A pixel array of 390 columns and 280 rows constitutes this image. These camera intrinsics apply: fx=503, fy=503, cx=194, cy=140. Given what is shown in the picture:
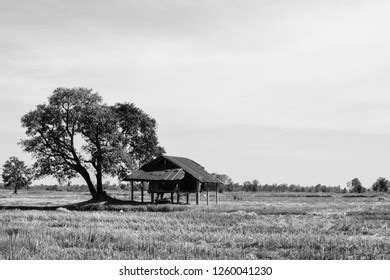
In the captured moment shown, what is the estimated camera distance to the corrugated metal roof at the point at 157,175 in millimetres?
50328

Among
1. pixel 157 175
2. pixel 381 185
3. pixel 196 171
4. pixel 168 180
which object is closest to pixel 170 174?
pixel 168 180

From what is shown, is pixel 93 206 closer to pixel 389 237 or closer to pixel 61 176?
pixel 61 176

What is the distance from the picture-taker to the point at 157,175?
52094mm

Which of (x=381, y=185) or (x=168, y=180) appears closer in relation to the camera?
(x=168, y=180)

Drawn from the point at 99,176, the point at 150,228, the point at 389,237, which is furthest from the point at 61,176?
the point at 389,237

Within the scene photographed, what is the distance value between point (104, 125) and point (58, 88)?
6.25 m

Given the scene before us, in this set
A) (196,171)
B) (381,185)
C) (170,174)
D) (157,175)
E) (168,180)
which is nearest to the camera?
(170,174)

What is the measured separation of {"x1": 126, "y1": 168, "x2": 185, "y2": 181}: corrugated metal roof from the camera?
1981 inches

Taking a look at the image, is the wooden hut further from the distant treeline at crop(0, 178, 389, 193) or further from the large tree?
the distant treeline at crop(0, 178, 389, 193)

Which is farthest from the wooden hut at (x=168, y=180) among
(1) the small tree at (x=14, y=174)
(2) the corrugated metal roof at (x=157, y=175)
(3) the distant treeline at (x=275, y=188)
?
(3) the distant treeline at (x=275, y=188)

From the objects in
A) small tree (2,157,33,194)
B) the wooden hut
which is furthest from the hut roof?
small tree (2,157,33,194)

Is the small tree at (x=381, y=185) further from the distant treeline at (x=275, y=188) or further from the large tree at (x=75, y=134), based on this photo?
the large tree at (x=75, y=134)

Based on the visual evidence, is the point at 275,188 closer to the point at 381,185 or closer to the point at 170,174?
the point at 381,185

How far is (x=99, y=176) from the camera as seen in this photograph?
181 ft
